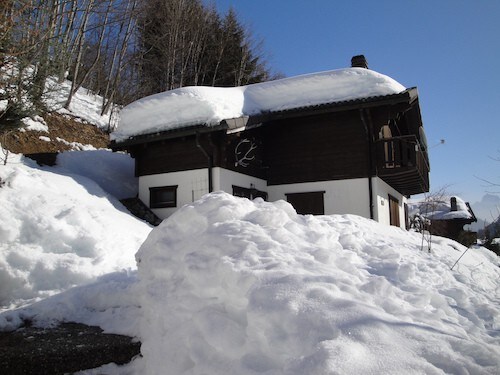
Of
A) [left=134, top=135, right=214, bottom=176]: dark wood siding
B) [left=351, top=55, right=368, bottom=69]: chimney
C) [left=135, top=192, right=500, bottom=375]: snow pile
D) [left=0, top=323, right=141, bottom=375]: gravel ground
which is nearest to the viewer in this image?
[left=135, top=192, right=500, bottom=375]: snow pile

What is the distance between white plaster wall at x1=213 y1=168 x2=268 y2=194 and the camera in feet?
37.2

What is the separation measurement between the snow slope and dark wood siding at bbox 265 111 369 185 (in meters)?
7.02

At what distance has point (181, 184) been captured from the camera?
12.1 metres

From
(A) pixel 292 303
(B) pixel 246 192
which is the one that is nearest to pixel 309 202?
(B) pixel 246 192

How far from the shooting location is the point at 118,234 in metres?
7.67

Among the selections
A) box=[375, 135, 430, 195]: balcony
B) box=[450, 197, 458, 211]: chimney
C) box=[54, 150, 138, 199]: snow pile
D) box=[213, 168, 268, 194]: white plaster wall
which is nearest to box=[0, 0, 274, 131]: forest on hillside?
box=[54, 150, 138, 199]: snow pile

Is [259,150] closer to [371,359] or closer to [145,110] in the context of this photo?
[145,110]

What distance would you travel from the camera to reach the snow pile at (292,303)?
228 centimetres

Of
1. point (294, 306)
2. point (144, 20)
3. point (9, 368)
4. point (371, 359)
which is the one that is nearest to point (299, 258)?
point (294, 306)

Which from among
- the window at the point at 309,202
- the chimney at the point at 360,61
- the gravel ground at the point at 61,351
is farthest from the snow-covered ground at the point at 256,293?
the chimney at the point at 360,61

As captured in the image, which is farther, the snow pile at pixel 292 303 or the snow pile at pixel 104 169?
the snow pile at pixel 104 169

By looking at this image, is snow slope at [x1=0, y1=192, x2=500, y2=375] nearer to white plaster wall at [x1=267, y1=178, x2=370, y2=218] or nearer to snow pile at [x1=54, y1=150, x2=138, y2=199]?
white plaster wall at [x1=267, y1=178, x2=370, y2=218]

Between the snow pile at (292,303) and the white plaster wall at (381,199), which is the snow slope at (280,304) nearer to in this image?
the snow pile at (292,303)

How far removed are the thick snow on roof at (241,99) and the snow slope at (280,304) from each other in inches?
277
